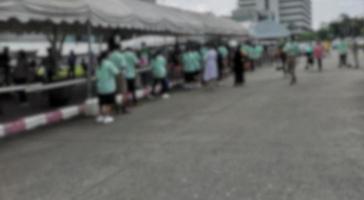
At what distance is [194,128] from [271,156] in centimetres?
337

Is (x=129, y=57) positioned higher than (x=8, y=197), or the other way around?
(x=129, y=57)

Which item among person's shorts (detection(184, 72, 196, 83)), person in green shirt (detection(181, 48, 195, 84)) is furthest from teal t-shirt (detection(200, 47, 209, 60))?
person's shorts (detection(184, 72, 196, 83))

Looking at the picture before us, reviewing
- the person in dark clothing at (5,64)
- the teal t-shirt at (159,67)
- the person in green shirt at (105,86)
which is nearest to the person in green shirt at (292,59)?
the teal t-shirt at (159,67)

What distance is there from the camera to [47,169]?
7.85 m

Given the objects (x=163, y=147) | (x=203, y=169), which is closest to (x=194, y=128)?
(x=163, y=147)

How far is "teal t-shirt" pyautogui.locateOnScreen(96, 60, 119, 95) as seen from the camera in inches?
487

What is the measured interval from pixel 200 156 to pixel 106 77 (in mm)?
5046

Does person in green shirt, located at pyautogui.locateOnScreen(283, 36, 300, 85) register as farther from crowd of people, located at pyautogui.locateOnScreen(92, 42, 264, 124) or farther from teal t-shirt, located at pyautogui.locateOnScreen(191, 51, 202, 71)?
teal t-shirt, located at pyautogui.locateOnScreen(191, 51, 202, 71)

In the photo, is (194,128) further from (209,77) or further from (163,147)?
(209,77)

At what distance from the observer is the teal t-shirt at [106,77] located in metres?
12.4

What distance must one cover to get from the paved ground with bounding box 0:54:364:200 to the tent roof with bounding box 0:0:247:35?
264cm

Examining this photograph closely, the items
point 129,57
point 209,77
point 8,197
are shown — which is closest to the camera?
point 8,197

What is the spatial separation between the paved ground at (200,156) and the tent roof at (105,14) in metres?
2.64

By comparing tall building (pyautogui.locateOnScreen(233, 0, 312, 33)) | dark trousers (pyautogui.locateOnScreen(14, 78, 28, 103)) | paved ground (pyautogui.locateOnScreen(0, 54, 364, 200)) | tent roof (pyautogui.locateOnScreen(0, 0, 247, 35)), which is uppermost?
tall building (pyautogui.locateOnScreen(233, 0, 312, 33))
